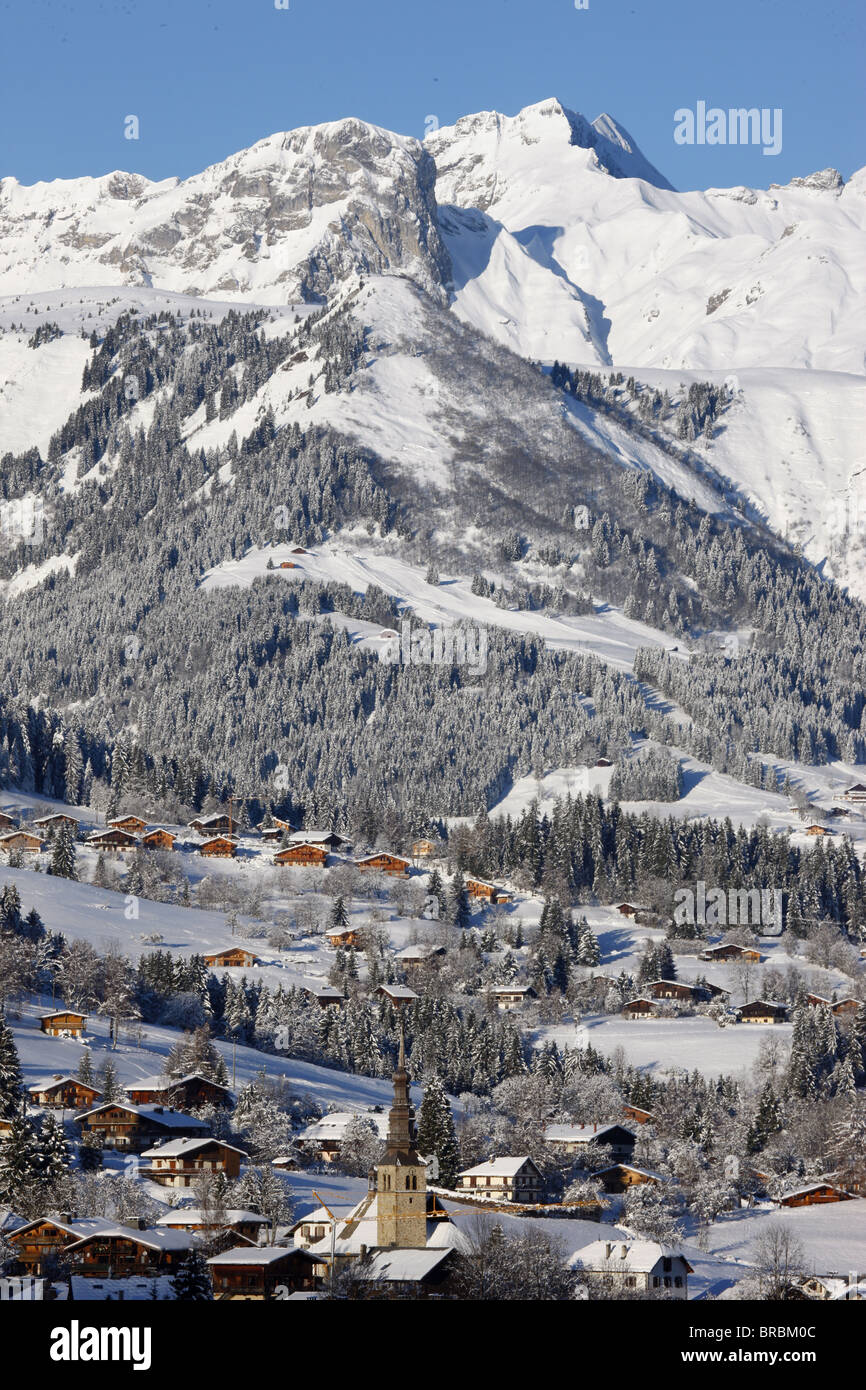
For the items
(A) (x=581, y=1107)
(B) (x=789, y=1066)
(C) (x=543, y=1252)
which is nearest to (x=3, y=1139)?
(C) (x=543, y=1252)

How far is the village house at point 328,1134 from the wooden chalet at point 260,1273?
3765 centimetres

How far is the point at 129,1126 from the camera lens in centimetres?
11769

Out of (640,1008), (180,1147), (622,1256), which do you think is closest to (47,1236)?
(622,1256)

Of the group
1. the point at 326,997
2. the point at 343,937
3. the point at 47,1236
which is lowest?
the point at 326,997

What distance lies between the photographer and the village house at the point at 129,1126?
116000mm

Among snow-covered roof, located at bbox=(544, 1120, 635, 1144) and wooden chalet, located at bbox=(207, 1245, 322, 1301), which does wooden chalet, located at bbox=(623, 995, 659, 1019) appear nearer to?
snow-covered roof, located at bbox=(544, 1120, 635, 1144)

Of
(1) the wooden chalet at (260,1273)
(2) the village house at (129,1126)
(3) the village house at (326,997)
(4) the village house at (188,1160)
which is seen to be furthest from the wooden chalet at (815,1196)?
(3) the village house at (326,997)

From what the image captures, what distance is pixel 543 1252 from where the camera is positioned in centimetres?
8462

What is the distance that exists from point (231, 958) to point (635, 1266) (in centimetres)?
8616

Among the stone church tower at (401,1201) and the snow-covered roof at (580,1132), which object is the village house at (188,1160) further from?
the stone church tower at (401,1201)

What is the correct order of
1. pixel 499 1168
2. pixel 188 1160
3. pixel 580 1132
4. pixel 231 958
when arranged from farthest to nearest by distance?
1. pixel 231 958
2. pixel 580 1132
3. pixel 499 1168
4. pixel 188 1160

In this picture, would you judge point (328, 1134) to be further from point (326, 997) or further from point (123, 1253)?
point (326, 997)
